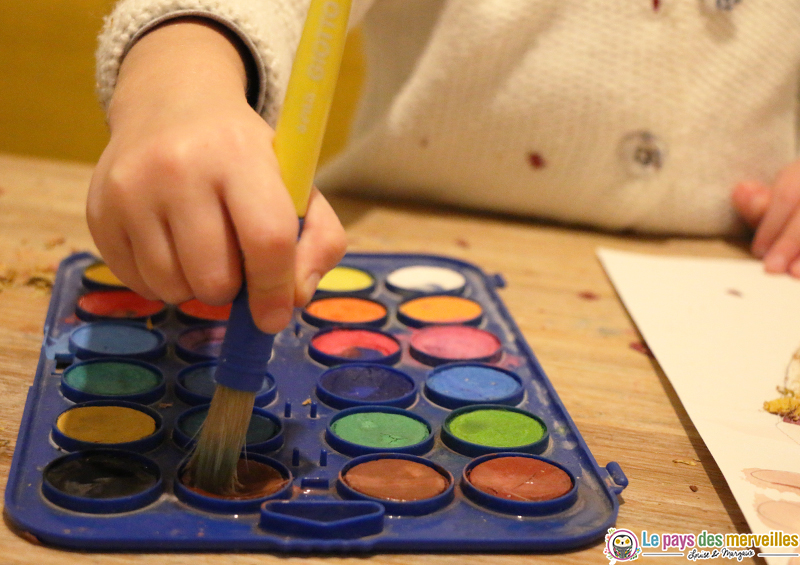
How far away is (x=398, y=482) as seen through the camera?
36 cm

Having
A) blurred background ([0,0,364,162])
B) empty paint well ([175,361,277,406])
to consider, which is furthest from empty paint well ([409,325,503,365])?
blurred background ([0,0,364,162])

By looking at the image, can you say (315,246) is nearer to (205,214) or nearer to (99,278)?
(205,214)

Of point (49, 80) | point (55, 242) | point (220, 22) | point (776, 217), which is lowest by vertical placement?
point (49, 80)

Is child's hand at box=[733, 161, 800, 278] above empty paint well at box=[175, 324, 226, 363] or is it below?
above

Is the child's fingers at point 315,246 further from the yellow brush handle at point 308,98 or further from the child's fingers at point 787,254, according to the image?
the child's fingers at point 787,254

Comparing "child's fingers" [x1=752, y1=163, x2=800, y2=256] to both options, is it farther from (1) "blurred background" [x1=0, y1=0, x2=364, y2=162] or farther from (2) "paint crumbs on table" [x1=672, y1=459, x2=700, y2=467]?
(1) "blurred background" [x1=0, y1=0, x2=364, y2=162]

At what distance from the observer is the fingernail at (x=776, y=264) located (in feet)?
2.23

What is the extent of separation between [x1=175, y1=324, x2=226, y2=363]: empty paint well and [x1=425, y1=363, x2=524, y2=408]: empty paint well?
0.43 ft

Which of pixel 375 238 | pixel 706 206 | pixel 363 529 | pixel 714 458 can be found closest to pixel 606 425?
pixel 714 458

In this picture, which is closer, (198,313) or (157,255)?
(157,255)

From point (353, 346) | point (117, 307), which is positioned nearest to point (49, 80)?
point (117, 307)

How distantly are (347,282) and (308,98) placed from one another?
286mm

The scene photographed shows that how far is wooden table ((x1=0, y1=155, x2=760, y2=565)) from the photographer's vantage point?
355 mm

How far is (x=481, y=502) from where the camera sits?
1.16 feet
